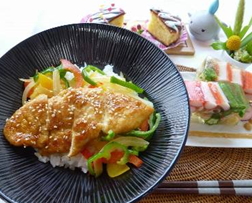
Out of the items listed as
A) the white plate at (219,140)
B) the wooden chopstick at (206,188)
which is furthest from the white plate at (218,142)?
the wooden chopstick at (206,188)

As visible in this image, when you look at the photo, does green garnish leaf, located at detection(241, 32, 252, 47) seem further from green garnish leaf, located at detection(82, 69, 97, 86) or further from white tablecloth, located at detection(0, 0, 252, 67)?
green garnish leaf, located at detection(82, 69, 97, 86)

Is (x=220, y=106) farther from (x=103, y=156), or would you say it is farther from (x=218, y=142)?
(x=103, y=156)

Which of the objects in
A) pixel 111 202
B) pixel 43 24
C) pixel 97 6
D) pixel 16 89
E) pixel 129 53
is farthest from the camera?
pixel 97 6

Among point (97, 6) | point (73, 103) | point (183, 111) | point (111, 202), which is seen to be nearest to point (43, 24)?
point (97, 6)

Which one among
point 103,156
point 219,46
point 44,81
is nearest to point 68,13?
point 44,81

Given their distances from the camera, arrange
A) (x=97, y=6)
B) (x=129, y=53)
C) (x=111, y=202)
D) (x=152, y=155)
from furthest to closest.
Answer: (x=97, y=6) < (x=129, y=53) < (x=152, y=155) < (x=111, y=202)

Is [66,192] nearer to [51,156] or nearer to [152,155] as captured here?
[51,156]

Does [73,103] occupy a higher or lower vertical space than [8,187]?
higher
